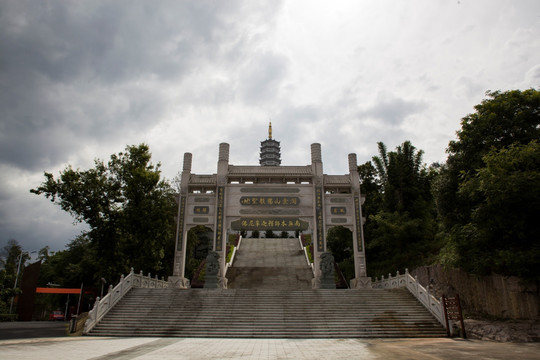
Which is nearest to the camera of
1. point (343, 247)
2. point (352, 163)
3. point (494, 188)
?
point (494, 188)

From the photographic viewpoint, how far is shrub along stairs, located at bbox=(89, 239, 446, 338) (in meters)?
9.64

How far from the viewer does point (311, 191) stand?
1680 centimetres

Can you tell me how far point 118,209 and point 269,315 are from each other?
8.82 metres

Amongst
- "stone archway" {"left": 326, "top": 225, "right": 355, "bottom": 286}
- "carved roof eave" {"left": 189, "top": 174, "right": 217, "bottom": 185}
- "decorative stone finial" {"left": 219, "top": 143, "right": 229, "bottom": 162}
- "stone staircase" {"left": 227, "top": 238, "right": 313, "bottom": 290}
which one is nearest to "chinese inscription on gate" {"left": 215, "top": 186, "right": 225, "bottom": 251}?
"carved roof eave" {"left": 189, "top": 174, "right": 217, "bottom": 185}

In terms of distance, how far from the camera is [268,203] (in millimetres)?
16594

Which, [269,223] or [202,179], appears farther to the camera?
[202,179]

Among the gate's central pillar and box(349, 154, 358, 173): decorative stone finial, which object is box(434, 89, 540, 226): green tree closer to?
box(349, 154, 358, 173): decorative stone finial

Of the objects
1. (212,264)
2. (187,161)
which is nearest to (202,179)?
(187,161)

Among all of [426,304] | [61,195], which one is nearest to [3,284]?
[61,195]

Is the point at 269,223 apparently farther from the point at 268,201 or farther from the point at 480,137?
the point at 480,137

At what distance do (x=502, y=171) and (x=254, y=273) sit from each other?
14086mm

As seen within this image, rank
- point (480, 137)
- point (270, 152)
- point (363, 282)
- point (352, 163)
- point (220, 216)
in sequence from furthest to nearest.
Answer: point (270, 152)
point (352, 163)
point (220, 216)
point (363, 282)
point (480, 137)

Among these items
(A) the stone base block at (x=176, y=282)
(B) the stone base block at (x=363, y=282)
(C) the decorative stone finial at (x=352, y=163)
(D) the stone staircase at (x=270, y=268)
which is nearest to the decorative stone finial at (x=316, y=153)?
(C) the decorative stone finial at (x=352, y=163)

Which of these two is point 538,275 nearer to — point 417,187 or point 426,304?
point 426,304
